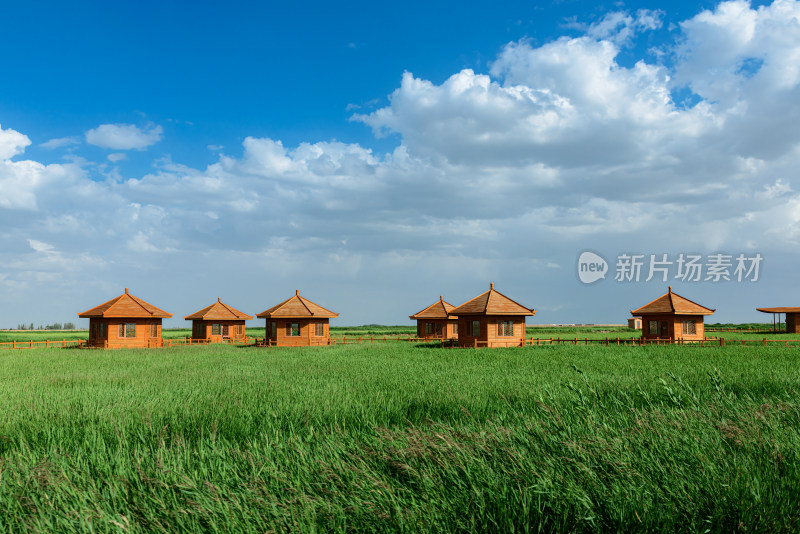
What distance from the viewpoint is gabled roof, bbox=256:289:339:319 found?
41.5 meters

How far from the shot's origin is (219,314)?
48.9m

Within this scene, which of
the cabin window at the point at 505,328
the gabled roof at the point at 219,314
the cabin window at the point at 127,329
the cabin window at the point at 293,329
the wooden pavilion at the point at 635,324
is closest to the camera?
the cabin window at the point at 505,328

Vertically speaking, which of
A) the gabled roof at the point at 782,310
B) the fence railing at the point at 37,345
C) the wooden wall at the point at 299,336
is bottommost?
the fence railing at the point at 37,345

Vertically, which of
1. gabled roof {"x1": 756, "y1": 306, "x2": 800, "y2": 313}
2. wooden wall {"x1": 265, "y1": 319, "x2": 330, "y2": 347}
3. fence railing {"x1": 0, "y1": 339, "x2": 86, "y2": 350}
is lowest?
fence railing {"x1": 0, "y1": 339, "x2": 86, "y2": 350}

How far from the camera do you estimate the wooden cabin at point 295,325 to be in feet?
136

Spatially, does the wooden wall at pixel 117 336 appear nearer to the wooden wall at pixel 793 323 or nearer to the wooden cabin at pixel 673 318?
the wooden cabin at pixel 673 318

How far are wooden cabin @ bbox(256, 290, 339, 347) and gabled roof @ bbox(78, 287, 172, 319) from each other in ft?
30.2

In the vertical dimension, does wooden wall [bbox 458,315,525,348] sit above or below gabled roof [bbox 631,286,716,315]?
below

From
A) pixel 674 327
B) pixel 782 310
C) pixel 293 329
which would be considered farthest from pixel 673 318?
pixel 293 329

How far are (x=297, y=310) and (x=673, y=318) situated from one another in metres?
31.3

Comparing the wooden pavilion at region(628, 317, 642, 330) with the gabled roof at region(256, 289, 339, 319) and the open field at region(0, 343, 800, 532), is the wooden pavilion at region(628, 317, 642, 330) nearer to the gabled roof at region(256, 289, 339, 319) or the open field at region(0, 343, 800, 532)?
the gabled roof at region(256, 289, 339, 319)

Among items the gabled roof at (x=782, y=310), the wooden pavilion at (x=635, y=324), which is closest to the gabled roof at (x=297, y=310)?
the gabled roof at (x=782, y=310)

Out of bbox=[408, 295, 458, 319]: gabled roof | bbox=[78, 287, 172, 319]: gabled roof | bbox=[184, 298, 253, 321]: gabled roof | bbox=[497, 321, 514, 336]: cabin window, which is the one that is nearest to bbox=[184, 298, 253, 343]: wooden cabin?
bbox=[184, 298, 253, 321]: gabled roof

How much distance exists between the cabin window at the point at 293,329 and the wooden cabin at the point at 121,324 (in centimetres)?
1072
